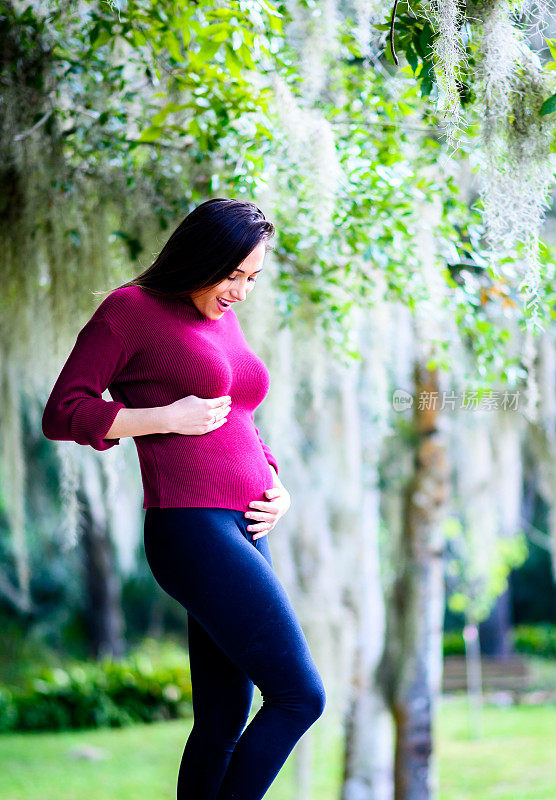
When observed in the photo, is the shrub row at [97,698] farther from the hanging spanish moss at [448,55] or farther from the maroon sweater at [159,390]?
the hanging spanish moss at [448,55]

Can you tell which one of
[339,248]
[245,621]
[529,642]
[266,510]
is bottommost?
[529,642]

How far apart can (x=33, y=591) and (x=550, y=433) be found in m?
9.29

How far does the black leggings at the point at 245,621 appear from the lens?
1.20 m

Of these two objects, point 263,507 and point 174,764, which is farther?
point 174,764

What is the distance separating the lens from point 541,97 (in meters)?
1.48

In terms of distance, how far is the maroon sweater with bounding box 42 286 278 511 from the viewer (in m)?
1.26

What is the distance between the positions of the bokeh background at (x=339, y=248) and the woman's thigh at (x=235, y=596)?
2.35 feet

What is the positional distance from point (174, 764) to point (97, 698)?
5.40ft

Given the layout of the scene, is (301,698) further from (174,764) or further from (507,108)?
(174,764)

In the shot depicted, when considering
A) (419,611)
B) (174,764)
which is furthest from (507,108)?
(174,764)

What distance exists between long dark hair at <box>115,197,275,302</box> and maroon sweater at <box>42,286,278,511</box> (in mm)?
43

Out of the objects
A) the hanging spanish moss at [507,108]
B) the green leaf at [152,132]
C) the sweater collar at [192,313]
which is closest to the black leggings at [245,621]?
the sweater collar at [192,313]

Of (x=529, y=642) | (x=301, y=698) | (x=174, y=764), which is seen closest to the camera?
(x=301, y=698)

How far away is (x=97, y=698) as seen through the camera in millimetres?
7746
